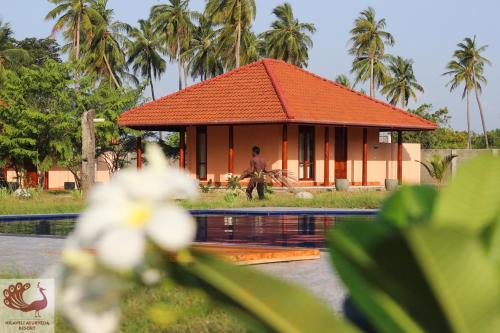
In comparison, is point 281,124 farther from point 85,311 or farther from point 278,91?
point 85,311

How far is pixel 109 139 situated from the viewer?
31.8 m

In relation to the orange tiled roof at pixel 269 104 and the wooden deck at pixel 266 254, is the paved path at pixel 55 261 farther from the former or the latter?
the orange tiled roof at pixel 269 104

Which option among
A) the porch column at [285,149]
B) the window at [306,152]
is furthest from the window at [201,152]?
the porch column at [285,149]

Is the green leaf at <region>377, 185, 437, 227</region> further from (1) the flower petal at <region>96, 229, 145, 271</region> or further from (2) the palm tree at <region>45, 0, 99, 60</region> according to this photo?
(2) the palm tree at <region>45, 0, 99, 60</region>

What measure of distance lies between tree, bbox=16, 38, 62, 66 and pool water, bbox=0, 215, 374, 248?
4427 centimetres

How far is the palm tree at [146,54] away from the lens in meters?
58.4

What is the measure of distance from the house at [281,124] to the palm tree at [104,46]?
2203 cm

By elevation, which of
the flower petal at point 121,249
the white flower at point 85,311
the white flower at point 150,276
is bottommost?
the white flower at point 85,311

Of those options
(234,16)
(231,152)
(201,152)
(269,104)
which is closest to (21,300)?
(231,152)

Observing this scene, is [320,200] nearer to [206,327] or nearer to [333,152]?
[333,152]

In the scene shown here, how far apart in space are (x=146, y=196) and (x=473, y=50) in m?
68.7

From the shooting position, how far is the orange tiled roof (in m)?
25.7

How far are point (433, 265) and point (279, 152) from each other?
25.5 metres

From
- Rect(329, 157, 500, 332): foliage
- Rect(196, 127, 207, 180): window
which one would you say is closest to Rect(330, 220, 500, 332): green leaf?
Rect(329, 157, 500, 332): foliage
